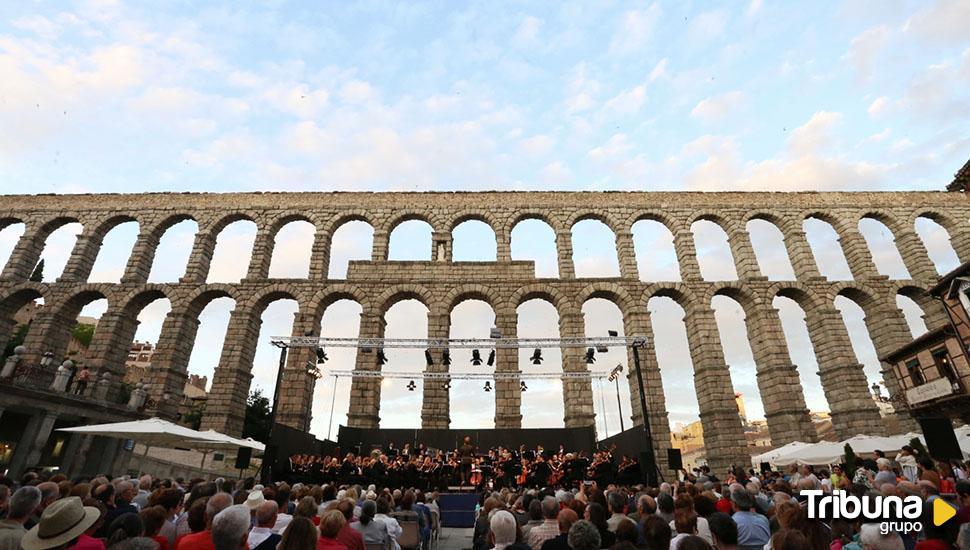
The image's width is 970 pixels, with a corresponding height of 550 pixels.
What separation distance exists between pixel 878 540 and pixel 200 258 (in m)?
29.0

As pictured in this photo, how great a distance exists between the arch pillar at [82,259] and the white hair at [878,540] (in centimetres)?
3334

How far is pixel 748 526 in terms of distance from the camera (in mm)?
5070

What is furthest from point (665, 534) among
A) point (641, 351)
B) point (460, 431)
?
point (641, 351)

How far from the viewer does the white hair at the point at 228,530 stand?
11.1 ft

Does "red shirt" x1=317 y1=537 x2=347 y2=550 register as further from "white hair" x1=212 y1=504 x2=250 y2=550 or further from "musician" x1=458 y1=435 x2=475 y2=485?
"musician" x1=458 y1=435 x2=475 y2=485

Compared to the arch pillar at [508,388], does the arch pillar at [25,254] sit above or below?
above

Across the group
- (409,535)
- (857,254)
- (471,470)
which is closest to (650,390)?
(471,470)

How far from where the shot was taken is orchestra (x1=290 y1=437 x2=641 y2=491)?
16094 millimetres

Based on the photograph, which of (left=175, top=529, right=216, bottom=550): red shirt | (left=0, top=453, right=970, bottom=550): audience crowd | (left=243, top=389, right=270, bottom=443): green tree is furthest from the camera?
(left=243, top=389, right=270, bottom=443): green tree

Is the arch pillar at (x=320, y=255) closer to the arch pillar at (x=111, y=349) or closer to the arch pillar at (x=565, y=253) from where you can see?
the arch pillar at (x=111, y=349)

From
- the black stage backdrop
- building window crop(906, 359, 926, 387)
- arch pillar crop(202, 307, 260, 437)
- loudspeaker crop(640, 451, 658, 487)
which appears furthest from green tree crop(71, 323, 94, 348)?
building window crop(906, 359, 926, 387)

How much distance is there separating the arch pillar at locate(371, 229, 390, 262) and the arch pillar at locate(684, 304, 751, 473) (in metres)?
17.0

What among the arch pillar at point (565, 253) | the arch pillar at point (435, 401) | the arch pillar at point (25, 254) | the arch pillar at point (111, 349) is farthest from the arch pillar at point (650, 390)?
the arch pillar at point (25, 254)

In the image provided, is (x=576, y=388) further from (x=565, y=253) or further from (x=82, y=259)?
(x=82, y=259)
